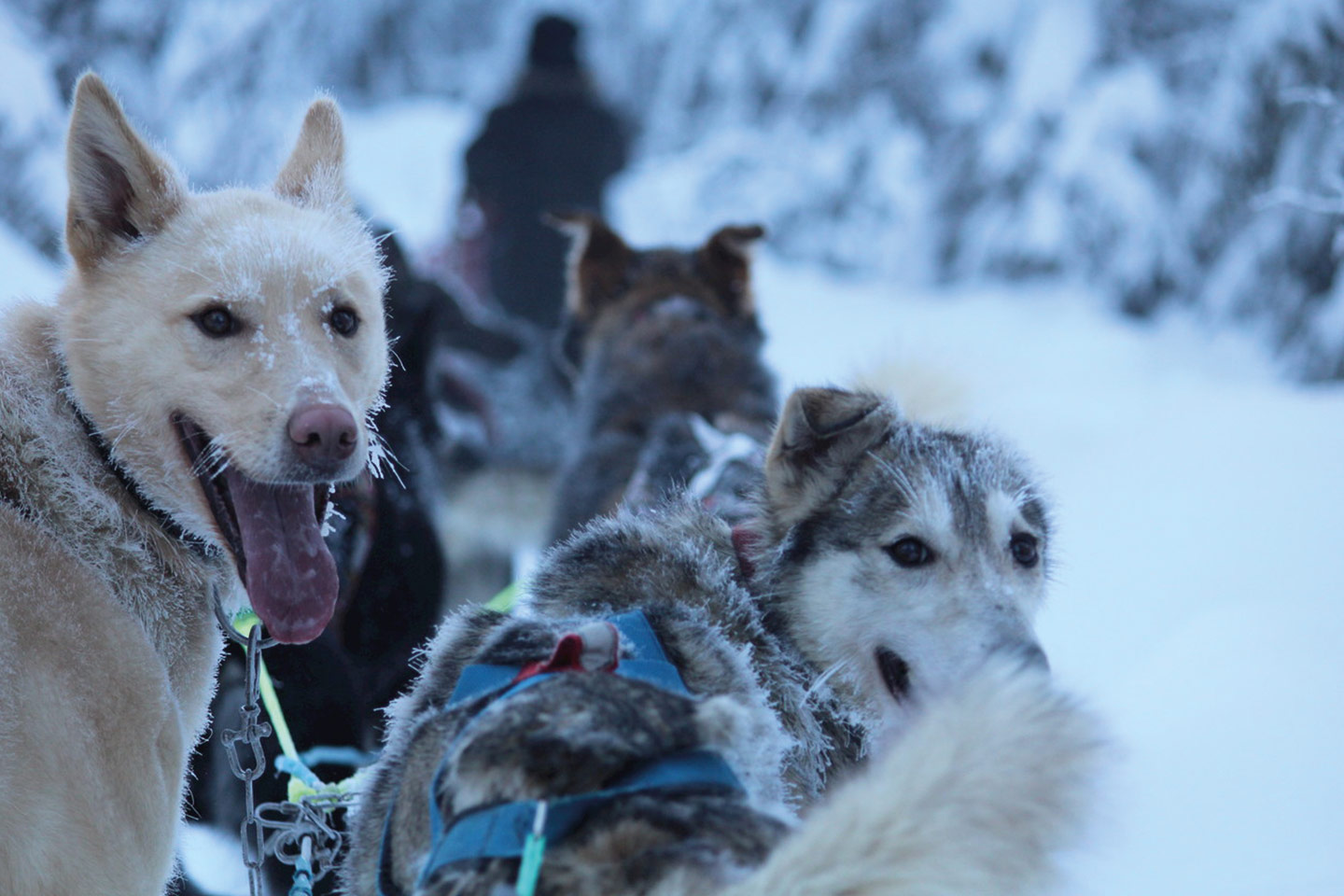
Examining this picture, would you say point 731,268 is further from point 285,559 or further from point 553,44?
point 553,44

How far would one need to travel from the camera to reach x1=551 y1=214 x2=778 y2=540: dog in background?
13.3ft

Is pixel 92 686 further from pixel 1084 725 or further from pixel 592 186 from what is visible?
pixel 592 186

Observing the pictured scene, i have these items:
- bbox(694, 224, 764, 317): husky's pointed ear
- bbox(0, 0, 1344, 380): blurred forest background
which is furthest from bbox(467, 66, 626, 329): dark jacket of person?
bbox(694, 224, 764, 317): husky's pointed ear

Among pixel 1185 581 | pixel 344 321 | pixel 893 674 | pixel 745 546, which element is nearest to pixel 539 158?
pixel 1185 581

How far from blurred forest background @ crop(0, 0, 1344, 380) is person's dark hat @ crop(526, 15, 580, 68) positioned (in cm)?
296

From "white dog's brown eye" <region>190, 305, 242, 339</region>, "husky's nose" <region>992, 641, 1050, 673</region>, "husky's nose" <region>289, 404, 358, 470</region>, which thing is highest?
"white dog's brown eye" <region>190, 305, 242, 339</region>

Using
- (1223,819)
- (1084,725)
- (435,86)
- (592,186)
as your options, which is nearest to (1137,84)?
(592,186)

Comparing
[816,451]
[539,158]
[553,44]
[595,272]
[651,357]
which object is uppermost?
[553,44]

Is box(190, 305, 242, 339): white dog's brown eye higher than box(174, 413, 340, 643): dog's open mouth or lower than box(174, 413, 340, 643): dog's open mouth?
higher

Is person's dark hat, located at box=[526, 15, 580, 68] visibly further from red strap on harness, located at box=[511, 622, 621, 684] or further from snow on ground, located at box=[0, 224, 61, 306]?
red strap on harness, located at box=[511, 622, 621, 684]

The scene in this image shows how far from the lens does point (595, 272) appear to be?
15.4 ft

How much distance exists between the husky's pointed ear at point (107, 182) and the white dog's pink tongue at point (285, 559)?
481 millimetres

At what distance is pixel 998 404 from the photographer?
410cm

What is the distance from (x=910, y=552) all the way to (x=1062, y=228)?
27.2 feet
